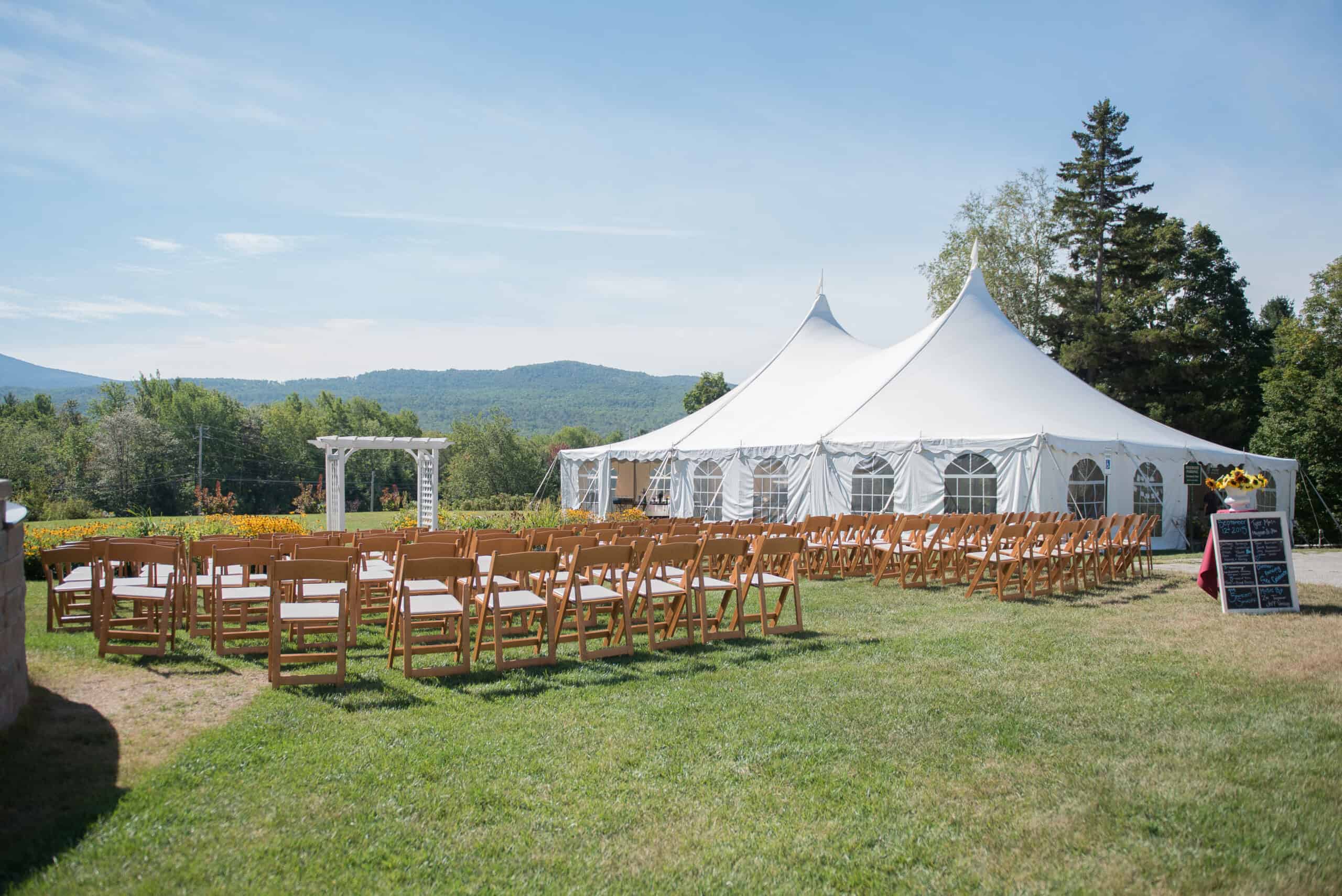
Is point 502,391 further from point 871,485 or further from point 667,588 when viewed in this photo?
point 667,588

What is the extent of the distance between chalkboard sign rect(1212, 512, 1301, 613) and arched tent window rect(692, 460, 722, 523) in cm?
1091

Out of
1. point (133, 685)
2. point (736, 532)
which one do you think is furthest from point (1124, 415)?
point (133, 685)

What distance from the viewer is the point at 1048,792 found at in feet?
10.6

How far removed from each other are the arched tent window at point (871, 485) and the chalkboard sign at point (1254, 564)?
7.40 meters

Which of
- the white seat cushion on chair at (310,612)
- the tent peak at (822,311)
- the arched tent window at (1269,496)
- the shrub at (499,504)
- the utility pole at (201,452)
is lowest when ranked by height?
the shrub at (499,504)

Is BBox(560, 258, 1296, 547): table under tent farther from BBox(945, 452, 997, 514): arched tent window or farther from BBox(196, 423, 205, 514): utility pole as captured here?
BBox(196, 423, 205, 514): utility pole

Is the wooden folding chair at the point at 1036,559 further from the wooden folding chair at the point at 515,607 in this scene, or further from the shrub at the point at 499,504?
the shrub at the point at 499,504

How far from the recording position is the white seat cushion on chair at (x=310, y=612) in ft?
16.0

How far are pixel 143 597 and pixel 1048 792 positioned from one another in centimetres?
503

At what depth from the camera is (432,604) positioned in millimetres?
5277

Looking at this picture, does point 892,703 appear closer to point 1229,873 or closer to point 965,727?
point 965,727

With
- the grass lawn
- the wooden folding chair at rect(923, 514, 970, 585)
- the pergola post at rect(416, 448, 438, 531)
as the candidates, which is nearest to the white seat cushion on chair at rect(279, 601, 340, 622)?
the grass lawn

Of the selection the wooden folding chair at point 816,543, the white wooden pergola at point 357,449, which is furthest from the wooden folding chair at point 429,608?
the white wooden pergola at point 357,449

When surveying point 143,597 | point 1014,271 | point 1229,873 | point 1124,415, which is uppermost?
point 1014,271
